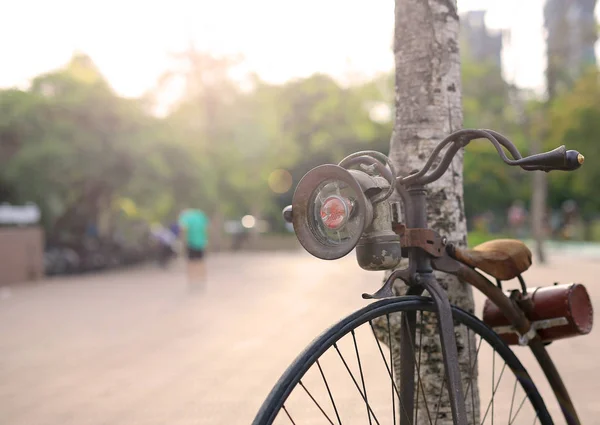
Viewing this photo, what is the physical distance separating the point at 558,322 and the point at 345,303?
28.5 feet

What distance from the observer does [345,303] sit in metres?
11.6

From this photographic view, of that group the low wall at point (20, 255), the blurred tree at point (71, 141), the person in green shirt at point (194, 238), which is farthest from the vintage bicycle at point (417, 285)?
the blurred tree at point (71, 141)

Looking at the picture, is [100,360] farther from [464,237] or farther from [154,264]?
[154,264]

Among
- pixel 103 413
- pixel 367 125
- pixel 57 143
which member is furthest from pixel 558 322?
pixel 367 125

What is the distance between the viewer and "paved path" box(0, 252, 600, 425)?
5.35 m

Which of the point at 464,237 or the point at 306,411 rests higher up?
the point at 464,237

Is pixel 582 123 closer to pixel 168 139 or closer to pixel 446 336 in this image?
pixel 168 139

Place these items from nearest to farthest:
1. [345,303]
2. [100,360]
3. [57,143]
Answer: [100,360] → [345,303] → [57,143]

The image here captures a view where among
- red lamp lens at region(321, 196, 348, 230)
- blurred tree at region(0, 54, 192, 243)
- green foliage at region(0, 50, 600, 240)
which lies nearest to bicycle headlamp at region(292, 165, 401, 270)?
red lamp lens at region(321, 196, 348, 230)

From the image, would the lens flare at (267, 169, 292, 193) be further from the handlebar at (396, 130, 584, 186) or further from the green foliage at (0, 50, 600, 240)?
the handlebar at (396, 130, 584, 186)

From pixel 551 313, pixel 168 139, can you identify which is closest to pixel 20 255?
pixel 168 139

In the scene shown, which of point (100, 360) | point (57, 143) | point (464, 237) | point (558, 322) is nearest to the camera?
point (558, 322)

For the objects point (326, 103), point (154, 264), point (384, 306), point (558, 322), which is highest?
point (326, 103)

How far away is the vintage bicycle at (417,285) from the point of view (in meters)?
2.22
